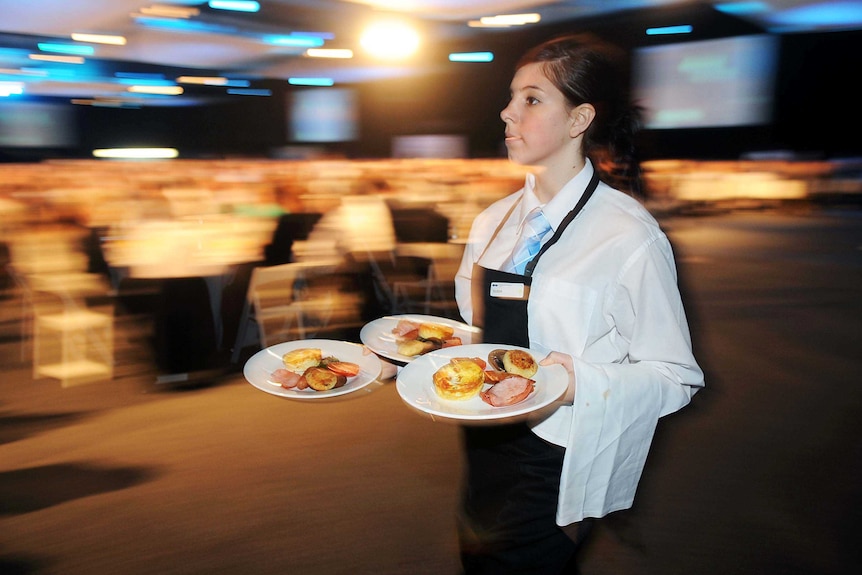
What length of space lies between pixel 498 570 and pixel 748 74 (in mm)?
12351

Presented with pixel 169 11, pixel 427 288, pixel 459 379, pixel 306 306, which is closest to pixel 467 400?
pixel 459 379

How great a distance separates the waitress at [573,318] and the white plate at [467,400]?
30 mm

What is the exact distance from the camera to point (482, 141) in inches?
468

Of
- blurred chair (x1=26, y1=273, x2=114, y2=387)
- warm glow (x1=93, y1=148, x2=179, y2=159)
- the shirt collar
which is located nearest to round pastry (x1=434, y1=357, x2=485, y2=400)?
the shirt collar

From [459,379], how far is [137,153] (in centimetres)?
1421

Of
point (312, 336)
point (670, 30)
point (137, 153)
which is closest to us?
point (312, 336)

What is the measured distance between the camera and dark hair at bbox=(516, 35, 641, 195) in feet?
3.62

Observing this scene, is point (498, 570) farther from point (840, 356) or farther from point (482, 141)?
point (482, 141)

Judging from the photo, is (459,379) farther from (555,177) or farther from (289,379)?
(555,177)

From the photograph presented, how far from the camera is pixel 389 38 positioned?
10398 mm

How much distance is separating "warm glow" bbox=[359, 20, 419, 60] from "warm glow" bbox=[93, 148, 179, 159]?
16.3ft

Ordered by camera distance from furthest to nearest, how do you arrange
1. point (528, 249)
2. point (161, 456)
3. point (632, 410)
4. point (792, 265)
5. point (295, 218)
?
point (792, 265), point (295, 218), point (161, 456), point (528, 249), point (632, 410)

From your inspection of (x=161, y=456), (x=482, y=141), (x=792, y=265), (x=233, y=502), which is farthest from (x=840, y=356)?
(x=482, y=141)

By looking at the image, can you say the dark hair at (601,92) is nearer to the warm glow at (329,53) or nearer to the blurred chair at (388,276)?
the blurred chair at (388,276)
